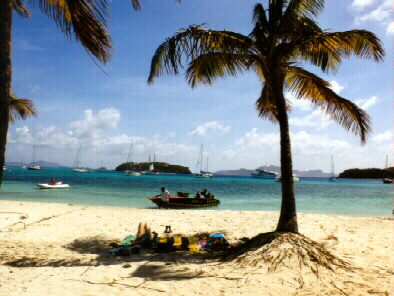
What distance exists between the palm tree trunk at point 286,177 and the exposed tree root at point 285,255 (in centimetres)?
32

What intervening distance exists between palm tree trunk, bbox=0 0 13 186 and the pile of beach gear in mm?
3825

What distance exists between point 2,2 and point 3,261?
4972 mm

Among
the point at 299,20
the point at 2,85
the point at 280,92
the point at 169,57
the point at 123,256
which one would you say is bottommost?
the point at 123,256

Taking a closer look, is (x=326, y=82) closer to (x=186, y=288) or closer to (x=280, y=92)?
(x=280, y=92)

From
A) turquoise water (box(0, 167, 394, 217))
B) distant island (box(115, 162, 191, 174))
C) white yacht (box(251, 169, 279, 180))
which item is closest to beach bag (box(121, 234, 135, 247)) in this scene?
turquoise water (box(0, 167, 394, 217))

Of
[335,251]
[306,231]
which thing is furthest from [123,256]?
[306,231]

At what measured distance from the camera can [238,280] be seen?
4.59 m

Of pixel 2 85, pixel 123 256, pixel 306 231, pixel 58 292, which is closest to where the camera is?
pixel 2 85

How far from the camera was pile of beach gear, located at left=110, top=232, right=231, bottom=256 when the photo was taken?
21.0ft

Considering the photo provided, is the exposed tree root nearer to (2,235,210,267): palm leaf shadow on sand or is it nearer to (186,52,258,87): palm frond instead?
(2,235,210,267): palm leaf shadow on sand

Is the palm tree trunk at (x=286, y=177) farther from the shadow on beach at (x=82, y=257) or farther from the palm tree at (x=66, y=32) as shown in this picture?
the palm tree at (x=66, y=32)

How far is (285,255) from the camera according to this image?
524cm

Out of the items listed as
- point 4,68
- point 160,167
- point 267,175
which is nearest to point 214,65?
point 4,68

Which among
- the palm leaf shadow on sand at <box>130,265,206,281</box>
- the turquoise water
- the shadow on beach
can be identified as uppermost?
the palm leaf shadow on sand at <box>130,265,206,281</box>
